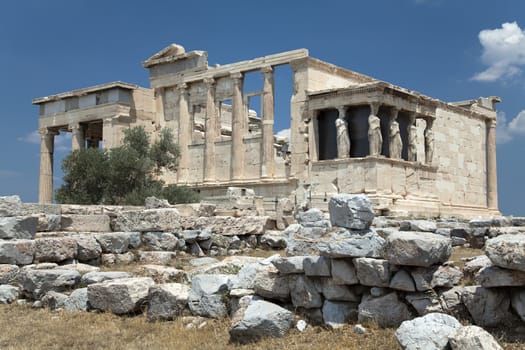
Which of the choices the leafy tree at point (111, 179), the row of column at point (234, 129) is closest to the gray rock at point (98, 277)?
the leafy tree at point (111, 179)

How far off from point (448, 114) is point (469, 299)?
77.7 feet

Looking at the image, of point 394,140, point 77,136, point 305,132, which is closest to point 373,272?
point 394,140

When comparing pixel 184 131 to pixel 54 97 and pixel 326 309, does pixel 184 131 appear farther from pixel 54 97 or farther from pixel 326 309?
pixel 326 309

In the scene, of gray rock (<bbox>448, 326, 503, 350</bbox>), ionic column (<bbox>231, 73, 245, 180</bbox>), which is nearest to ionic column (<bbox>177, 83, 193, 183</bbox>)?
ionic column (<bbox>231, 73, 245, 180</bbox>)

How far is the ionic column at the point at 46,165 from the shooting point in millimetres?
31609

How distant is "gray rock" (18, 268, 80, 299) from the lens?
8688mm

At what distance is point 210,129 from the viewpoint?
27.5m

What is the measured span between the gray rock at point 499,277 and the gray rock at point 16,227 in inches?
305

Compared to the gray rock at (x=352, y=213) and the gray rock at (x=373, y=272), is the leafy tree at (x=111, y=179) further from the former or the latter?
the gray rock at (x=373, y=272)

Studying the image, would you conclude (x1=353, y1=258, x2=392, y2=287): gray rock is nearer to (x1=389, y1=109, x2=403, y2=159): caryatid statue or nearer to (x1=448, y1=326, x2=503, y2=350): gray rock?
(x1=448, y1=326, x2=503, y2=350): gray rock

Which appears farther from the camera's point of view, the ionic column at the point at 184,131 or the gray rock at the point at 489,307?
the ionic column at the point at 184,131

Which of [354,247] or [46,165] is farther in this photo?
[46,165]

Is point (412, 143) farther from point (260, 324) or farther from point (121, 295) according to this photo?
point (260, 324)

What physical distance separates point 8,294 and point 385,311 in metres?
5.58
